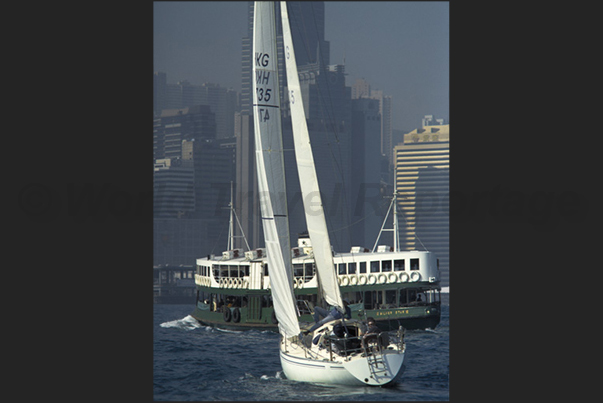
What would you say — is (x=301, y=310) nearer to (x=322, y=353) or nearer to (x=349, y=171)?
(x=322, y=353)

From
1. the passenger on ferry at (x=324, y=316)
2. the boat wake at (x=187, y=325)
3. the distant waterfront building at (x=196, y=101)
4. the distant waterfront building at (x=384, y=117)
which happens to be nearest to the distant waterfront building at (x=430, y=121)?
the distant waterfront building at (x=384, y=117)

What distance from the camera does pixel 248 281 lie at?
4366cm

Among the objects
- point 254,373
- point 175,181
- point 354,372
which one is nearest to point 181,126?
point 175,181

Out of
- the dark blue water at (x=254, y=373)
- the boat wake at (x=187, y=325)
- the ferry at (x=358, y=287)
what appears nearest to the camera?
the dark blue water at (x=254, y=373)

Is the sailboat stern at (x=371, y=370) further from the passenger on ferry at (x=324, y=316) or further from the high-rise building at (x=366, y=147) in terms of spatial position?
the high-rise building at (x=366, y=147)

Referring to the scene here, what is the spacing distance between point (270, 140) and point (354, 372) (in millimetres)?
7151

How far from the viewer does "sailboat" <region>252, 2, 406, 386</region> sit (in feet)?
73.7

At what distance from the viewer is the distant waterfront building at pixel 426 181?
135500mm

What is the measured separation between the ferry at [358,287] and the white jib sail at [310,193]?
35.7 feet

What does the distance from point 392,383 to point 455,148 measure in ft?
22.0

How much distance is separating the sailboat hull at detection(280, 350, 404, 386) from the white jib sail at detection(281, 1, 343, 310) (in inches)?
150

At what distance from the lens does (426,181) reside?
141 m

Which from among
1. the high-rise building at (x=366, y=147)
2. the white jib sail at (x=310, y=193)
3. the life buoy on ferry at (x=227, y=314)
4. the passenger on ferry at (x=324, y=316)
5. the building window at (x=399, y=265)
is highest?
the high-rise building at (x=366, y=147)

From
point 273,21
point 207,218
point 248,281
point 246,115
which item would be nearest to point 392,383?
point 273,21
